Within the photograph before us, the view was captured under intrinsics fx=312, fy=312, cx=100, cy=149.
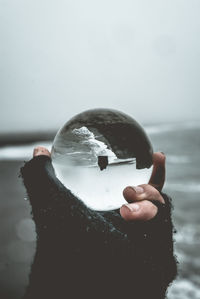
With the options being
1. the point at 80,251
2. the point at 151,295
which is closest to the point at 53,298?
the point at 80,251

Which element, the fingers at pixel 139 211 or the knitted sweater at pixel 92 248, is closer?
the fingers at pixel 139 211

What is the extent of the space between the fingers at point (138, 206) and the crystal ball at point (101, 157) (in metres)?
0.05

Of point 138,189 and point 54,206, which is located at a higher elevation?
point 138,189

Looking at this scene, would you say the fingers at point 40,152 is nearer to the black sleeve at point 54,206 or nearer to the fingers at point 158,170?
the black sleeve at point 54,206

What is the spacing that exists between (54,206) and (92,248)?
0.30 m

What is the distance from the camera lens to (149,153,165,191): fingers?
1838 millimetres

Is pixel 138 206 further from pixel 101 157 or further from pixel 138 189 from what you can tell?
pixel 101 157

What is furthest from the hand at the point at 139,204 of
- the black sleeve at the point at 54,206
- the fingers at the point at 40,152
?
the fingers at the point at 40,152

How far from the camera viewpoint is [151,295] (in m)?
1.62

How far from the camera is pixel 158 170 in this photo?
1858 mm

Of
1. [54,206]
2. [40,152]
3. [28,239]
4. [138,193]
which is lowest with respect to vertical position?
[28,239]

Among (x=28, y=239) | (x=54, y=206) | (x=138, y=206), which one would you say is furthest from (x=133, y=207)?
(x=28, y=239)

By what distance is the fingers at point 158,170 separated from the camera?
1.84 meters

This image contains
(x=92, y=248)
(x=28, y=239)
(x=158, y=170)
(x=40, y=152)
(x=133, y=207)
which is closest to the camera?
(x=133, y=207)
